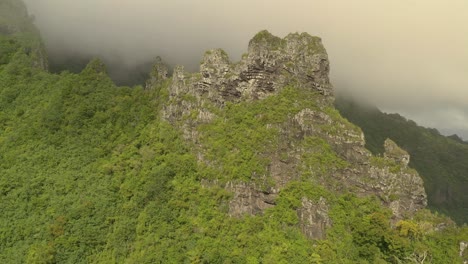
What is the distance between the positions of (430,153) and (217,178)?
115 metres

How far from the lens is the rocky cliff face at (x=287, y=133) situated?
176 feet

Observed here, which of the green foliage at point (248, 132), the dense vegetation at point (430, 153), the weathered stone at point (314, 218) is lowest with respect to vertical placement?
the dense vegetation at point (430, 153)

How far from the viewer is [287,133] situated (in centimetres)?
5694

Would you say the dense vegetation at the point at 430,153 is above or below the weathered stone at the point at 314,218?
below

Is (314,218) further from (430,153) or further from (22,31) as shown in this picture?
(430,153)

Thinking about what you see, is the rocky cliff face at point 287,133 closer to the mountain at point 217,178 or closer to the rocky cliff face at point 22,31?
the mountain at point 217,178

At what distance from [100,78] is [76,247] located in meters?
31.8

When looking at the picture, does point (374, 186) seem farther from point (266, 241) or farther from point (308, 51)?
point (308, 51)

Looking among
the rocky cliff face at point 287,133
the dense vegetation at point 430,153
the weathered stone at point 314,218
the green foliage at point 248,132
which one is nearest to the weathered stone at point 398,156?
the rocky cliff face at point 287,133

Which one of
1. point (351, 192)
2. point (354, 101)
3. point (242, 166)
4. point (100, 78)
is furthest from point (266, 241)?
point (354, 101)

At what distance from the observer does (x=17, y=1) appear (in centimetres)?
10406

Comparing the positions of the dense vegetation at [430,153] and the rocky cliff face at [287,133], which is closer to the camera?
the rocky cliff face at [287,133]

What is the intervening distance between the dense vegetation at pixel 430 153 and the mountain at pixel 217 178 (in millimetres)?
65379

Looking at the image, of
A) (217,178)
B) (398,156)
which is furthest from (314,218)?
(398,156)
